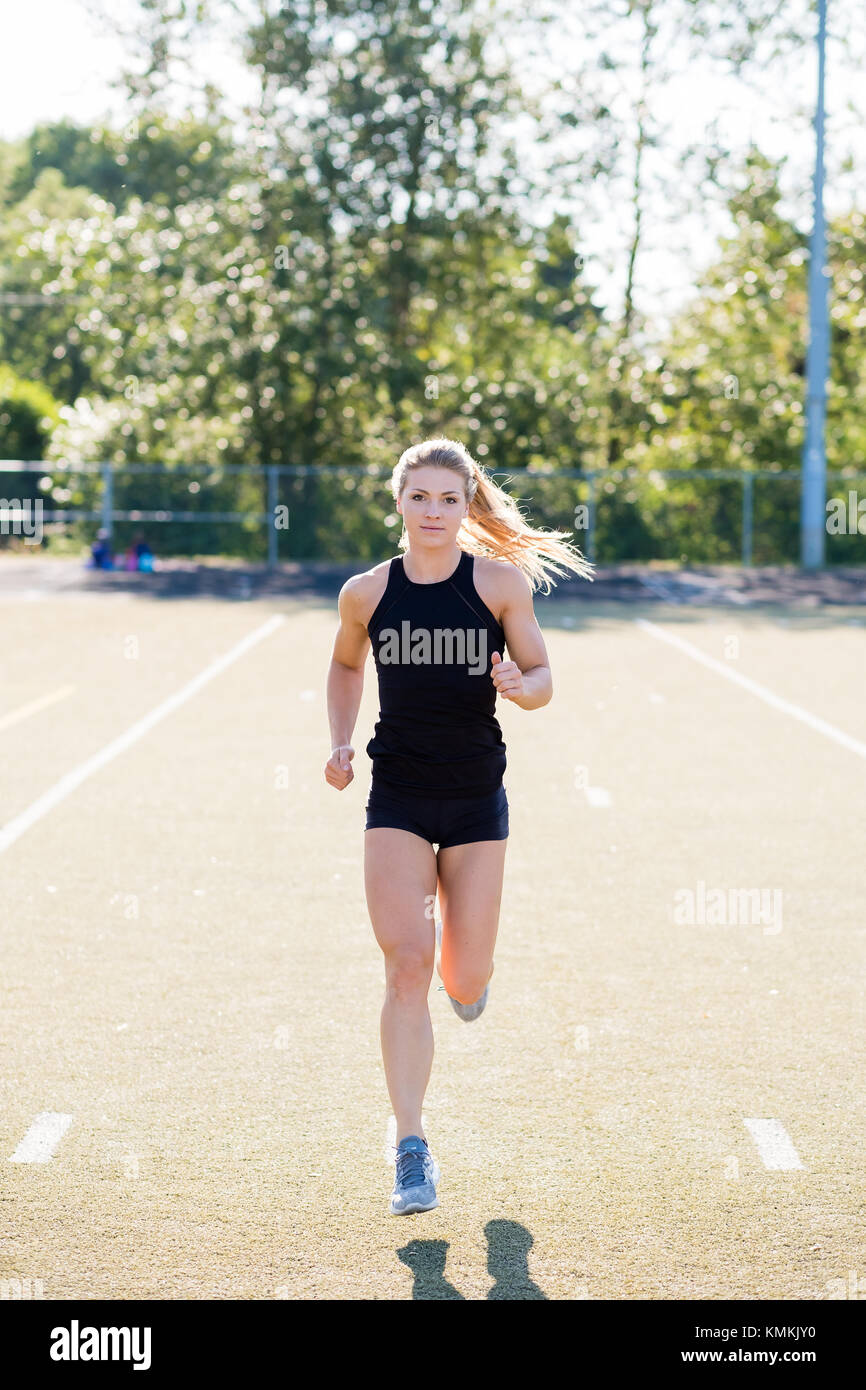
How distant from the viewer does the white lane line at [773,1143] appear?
176 inches

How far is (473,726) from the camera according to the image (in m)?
4.67

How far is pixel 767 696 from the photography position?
14508 millimetres

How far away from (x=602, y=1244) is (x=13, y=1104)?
1878 mm

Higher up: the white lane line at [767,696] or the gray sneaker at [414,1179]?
the white lane line at [767,696]

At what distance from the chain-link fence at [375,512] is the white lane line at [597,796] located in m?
22.0

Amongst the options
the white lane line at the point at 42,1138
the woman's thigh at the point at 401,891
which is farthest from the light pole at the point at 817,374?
the white lane line at the point at 42,1138

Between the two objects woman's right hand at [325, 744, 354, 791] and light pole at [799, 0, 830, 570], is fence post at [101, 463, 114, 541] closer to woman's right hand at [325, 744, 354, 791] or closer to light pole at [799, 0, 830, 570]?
light pole at [799, 0, 830, 570]

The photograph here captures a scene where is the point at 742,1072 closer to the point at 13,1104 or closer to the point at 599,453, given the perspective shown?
the point at 13,1104

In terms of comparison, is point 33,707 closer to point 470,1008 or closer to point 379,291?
point 470,1008

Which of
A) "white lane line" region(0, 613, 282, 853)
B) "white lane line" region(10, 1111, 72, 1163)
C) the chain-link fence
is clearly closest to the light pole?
the chain-link fence

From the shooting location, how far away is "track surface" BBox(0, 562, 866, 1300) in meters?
3.92

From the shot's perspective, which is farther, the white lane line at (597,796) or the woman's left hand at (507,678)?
the white lane line at (597,796)

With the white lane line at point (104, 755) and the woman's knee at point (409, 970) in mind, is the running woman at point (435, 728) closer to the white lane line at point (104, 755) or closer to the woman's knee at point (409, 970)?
the woman's knee at point (409, 970)

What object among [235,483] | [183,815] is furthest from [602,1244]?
[235,483]
